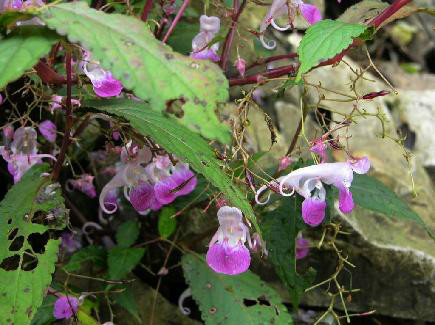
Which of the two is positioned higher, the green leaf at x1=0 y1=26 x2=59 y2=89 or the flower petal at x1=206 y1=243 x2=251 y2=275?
the green leaf at x1=0 y1=26 x2=59 y2=89

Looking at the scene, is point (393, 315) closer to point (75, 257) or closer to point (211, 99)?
point (75, 257)

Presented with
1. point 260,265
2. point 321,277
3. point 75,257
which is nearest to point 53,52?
point 75,257

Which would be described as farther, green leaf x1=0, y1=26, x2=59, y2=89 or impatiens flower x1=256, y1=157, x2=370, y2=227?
impatiens flower x1=256, y1=157, x2=370, y2=227

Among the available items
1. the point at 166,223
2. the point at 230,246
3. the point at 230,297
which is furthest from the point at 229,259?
the point at 166,223

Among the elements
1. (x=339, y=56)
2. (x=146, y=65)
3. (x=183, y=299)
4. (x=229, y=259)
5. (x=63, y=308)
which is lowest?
(x=183, y=299)

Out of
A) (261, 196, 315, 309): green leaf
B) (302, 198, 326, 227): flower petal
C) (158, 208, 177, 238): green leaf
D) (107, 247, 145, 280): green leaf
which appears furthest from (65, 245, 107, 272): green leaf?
(302, 198, 326, 227): flower petal

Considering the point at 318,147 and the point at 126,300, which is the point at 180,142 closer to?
the point at 318,147

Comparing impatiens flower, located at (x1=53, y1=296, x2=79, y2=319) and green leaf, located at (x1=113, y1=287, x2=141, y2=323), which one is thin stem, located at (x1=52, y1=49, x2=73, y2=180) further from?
green leaf, located at (x1=113, y1=287, x2=141, y2=323)
